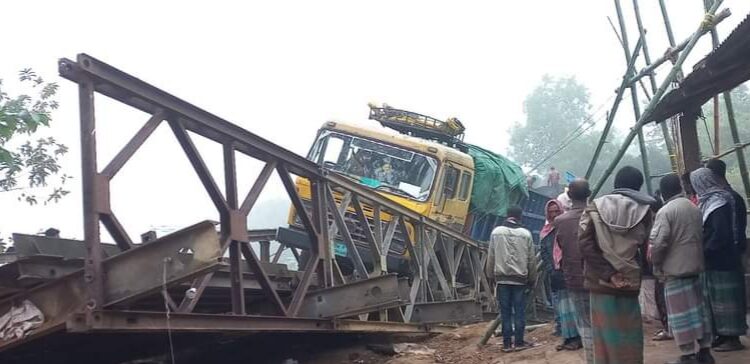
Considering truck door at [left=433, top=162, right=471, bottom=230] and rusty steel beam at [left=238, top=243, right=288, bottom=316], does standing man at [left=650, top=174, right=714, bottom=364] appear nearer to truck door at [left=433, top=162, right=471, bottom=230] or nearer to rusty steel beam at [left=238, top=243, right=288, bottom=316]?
rusty steel beam at [left=238, top=243, right=288, bottom=316]

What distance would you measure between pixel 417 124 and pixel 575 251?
6863 millimetres

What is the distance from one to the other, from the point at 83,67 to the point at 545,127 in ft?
150

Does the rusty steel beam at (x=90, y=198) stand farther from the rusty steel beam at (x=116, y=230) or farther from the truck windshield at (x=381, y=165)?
the truck windshield at (x=381, y=165)

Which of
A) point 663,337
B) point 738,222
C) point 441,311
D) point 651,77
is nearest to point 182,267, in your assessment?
point 738,222

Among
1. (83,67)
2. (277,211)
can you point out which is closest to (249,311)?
(83,67)

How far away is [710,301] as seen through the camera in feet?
16.7

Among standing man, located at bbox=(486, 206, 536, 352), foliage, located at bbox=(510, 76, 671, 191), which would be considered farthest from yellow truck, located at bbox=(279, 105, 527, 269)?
foliage, located at bbox=(510, 76, 671, 191)

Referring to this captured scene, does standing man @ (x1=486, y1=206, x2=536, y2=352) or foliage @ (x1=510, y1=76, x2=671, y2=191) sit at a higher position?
foliage @ (x1=510, y1=76, x2=671, y2=191)

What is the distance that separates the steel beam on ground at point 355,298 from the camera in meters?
5.68

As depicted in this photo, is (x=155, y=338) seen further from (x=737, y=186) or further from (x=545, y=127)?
(x=545, y=127)

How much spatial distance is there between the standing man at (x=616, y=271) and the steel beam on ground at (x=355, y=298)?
1.82m

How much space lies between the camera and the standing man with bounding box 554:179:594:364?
516cm

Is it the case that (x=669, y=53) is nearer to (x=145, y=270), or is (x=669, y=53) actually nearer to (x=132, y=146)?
(x=132, y=146)

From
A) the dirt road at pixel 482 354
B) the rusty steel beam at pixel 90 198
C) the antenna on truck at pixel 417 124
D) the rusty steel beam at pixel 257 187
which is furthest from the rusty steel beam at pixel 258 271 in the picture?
the antenna on truck at pixel 417 124
